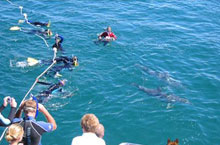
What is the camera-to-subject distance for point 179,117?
12.5m

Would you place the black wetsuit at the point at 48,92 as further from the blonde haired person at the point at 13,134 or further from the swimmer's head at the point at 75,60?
the blonde haired person at the point at 13,134

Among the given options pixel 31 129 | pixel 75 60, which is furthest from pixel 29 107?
pixel 75 60

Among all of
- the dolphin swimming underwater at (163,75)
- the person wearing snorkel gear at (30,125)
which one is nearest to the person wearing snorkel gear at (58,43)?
the dolphin swimming underwater at (163,75)

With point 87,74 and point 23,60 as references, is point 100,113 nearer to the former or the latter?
point 87,74

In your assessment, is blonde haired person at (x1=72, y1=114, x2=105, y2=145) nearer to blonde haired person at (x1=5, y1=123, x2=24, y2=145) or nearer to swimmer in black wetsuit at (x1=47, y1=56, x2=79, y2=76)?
blonde haired person at (x1=5, y1=123, x2=24, y2=145)

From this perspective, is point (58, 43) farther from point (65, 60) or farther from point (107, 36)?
point (107, 36)

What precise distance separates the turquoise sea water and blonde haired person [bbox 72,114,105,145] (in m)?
5.07

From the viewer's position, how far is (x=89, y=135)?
6.00m

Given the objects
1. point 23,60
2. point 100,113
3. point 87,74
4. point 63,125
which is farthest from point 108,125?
point 23,60

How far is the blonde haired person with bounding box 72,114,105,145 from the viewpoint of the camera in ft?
19.4

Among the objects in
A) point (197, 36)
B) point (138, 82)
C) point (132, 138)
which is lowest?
point (132, 138)

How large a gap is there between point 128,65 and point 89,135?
35.4ft

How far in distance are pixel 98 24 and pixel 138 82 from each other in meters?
8.43

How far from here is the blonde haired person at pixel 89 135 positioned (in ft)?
19.4
